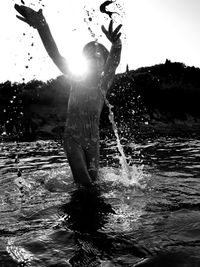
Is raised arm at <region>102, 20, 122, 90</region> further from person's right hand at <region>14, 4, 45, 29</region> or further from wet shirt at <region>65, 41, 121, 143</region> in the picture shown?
person's right hand at <region>14, 4, 45, 29</region>

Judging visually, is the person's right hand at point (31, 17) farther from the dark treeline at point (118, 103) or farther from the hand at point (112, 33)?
the dark treeline at point (118, 103)

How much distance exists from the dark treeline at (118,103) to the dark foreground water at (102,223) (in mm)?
15059

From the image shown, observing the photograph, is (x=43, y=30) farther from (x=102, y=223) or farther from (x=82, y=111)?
(x=102, y=223)

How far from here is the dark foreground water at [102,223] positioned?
1897mm

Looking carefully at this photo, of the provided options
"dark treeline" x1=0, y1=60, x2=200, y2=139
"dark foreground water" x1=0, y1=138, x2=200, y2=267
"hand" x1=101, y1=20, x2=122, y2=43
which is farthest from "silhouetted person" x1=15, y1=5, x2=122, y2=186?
"dark treeline" x1=0, y1=60, x2=200, y2=139

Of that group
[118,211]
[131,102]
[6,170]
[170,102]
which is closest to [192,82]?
[170,102]

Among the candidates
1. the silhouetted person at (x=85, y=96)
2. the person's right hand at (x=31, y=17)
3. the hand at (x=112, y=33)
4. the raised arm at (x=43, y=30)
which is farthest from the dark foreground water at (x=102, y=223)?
the person's right hand at (x=31, y=17)

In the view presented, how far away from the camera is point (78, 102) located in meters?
3.98

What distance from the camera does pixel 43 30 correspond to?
3.79 meters

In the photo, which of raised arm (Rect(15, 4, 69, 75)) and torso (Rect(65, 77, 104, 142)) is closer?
raised arm (Rect(15, 4, 69, 75))

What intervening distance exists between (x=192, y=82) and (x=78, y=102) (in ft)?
90.7

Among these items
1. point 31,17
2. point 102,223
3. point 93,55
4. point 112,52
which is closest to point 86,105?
point 93,55

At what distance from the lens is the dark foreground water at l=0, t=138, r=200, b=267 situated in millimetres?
1897

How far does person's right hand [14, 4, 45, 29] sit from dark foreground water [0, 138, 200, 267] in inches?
90.5
